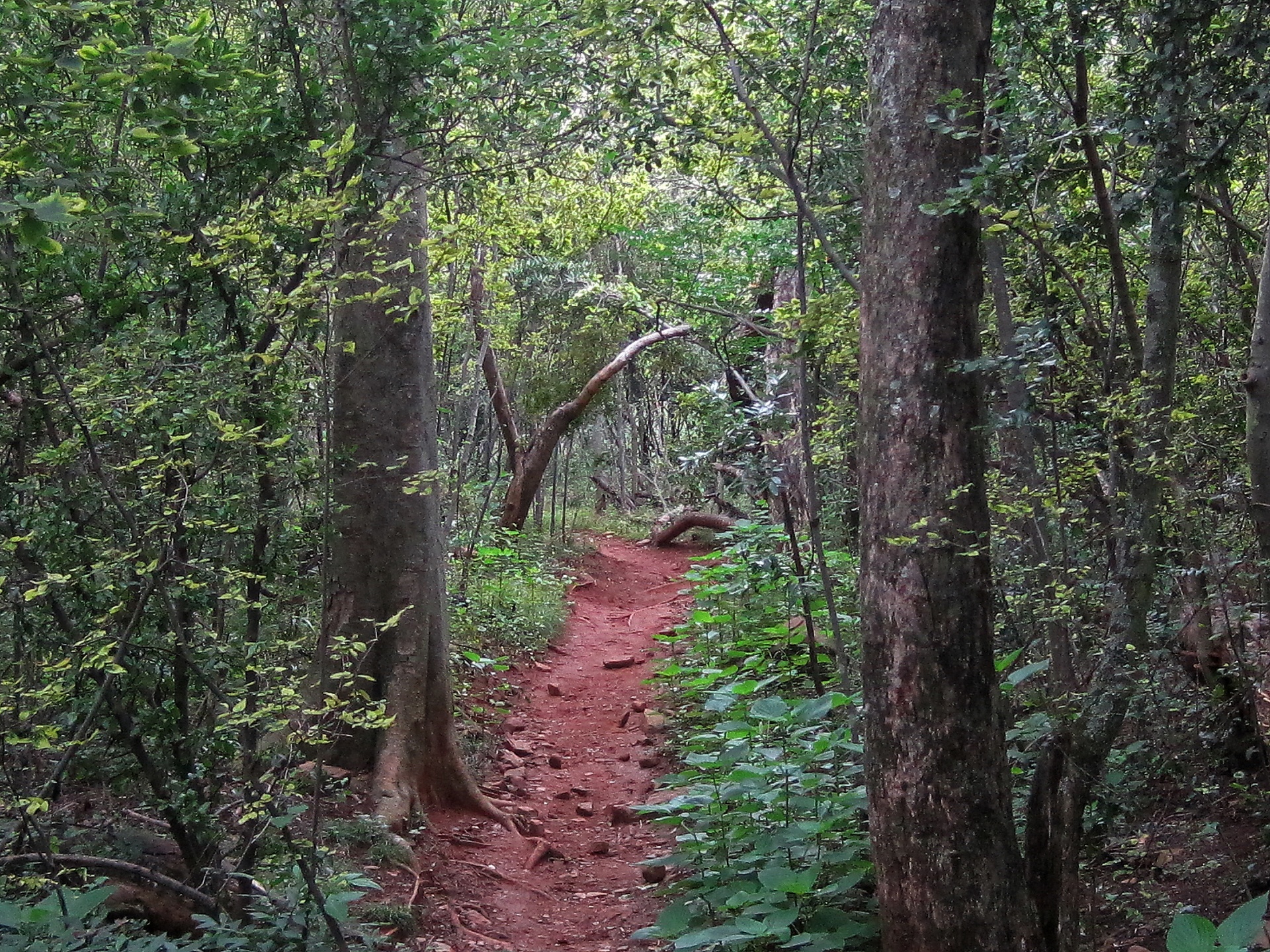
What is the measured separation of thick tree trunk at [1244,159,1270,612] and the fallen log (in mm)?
13108

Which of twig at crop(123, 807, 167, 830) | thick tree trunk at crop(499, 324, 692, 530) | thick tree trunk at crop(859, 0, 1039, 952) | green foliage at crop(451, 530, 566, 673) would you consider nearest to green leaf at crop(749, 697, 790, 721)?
thick tree trunk at crop(859, 0, 1039, 952)

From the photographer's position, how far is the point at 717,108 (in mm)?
5656

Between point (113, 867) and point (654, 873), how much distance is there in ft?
9.58

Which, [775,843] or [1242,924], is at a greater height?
[1242,924]

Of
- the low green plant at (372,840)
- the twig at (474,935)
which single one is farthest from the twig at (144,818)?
the twig at (474,935)

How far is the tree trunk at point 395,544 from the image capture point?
567cm

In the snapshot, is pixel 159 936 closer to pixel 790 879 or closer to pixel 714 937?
pixel 714 937

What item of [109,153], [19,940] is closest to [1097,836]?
[19,940]

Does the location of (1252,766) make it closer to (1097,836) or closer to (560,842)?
(1097,836)

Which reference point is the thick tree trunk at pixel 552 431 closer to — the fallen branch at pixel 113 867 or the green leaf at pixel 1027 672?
the green leaf at pixel 1027 672

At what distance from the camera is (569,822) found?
20.7 ft

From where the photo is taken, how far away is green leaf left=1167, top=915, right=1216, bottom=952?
88.7 inches

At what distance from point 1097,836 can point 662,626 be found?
7.61 meters

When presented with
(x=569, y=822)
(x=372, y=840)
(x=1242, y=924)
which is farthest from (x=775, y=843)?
(x=569, y=822)
